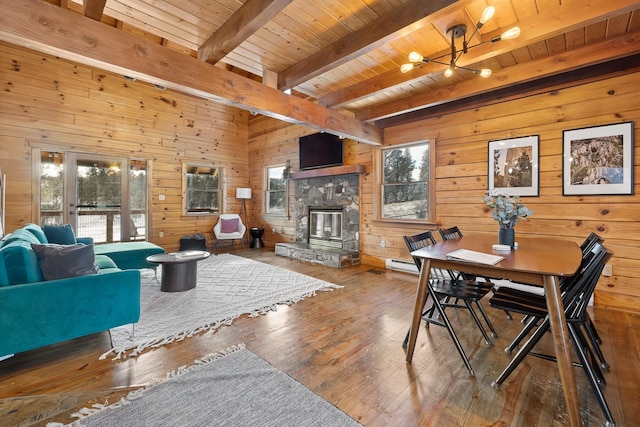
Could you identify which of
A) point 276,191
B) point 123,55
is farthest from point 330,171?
point 123,55

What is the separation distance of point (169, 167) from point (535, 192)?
659cm

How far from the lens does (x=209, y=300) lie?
303 centimetres

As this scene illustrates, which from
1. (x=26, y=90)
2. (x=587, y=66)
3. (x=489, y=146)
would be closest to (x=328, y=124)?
(x=489, y=146)

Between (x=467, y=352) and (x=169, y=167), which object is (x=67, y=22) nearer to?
(x=467, y=352)

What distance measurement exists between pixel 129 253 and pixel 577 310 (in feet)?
15.4

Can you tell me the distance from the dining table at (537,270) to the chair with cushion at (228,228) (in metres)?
5.05

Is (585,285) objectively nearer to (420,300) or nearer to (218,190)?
(420,300)

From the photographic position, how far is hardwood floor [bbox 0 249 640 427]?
57.1 inches

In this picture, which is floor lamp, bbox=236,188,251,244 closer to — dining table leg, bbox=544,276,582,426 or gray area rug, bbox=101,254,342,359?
gray area rug, bbox=101,254,342,359

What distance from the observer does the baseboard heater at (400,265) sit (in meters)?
4.28

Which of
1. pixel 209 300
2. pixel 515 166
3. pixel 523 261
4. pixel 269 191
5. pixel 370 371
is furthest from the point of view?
pixel 269 191

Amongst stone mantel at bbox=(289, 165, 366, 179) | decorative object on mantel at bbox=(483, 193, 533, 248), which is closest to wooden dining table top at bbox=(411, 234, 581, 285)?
decorative object on mantel at bbox=(483, 193, 533, 248)

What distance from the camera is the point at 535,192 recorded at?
3285 millimetres

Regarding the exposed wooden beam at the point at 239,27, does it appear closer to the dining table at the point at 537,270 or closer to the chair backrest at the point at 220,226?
the dining table at the point at 537,270
